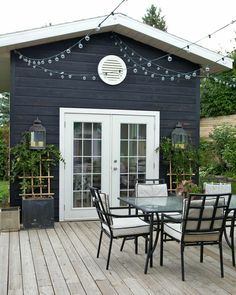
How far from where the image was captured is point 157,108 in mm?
6762

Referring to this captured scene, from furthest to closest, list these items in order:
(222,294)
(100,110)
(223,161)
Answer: (223,161)
(100,110)
(222,294)

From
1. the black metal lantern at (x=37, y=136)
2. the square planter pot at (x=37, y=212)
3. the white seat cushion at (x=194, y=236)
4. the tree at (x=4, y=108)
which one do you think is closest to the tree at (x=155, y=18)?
the tree at (x=4, y=108)

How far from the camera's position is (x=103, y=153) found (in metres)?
6.46

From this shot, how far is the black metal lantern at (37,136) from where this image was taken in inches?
233

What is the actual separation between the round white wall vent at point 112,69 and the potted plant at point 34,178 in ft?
4.82

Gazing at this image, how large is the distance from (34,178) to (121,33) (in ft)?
9.29

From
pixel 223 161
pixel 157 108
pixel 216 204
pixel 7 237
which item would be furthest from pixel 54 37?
pixel 223 161

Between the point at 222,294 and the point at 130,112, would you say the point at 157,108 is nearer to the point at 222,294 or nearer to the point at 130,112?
the point at 130,112

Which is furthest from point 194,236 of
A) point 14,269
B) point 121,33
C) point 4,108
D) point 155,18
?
point 155,18

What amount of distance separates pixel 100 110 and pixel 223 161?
521 centimetres

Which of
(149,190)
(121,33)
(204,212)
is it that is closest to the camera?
(204,212)

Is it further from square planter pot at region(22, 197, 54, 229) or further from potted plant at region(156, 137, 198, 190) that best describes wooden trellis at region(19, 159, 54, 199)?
potted plant at region(156, 137, 198, 190)

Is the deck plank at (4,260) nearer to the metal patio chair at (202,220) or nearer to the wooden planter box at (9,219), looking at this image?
the wooden planter box at (9,219)

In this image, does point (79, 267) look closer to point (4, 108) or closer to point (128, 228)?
point (128, 228)
